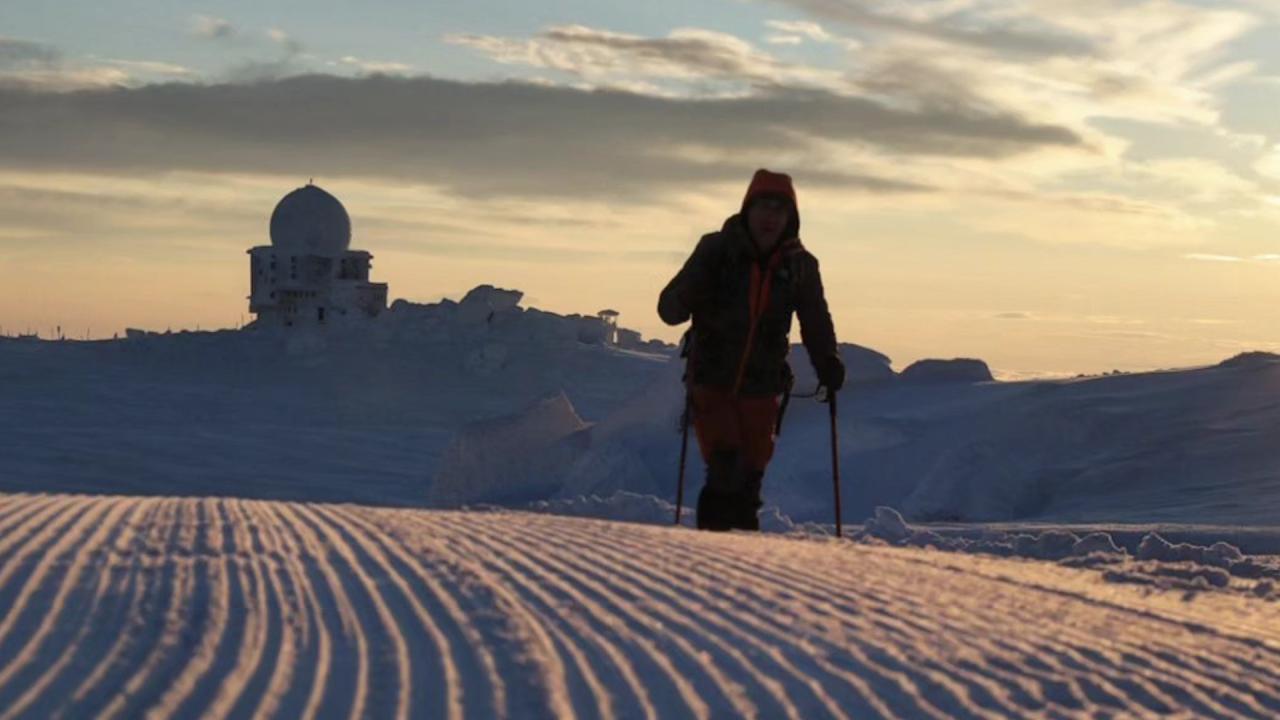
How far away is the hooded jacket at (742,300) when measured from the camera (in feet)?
28.5

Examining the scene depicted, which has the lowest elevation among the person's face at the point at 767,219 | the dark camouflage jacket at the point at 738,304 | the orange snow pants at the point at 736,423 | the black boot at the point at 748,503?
the black boot at the point at 748,503

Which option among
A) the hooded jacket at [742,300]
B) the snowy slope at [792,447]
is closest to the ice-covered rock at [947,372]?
the snowy slope at [792,447]

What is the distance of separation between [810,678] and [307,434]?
92.4 feet

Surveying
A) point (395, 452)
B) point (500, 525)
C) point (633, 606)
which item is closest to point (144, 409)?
point (395, 452)

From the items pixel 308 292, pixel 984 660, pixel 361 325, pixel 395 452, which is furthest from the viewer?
pixel 308 292

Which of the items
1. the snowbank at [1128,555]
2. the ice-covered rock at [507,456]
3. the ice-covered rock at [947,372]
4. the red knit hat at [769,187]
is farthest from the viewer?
the ice-covered rock at [947,372]

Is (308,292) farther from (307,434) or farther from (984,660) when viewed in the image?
(984,660)

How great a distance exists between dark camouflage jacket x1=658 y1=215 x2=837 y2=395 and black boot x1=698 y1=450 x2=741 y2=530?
396 millimetres

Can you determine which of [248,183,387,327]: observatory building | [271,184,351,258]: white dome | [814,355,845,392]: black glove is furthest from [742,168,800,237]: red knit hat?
[271,184,351,258]: white dome

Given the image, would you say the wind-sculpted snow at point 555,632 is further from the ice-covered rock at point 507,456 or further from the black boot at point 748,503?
the ice-covered rock at point 507,456

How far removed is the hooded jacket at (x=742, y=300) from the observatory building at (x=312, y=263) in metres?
47.6

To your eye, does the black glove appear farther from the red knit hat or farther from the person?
the red knit hat

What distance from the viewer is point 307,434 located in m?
31.7

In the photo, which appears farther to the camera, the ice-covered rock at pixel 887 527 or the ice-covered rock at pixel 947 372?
the ice-covered rock at pixel 947 372
